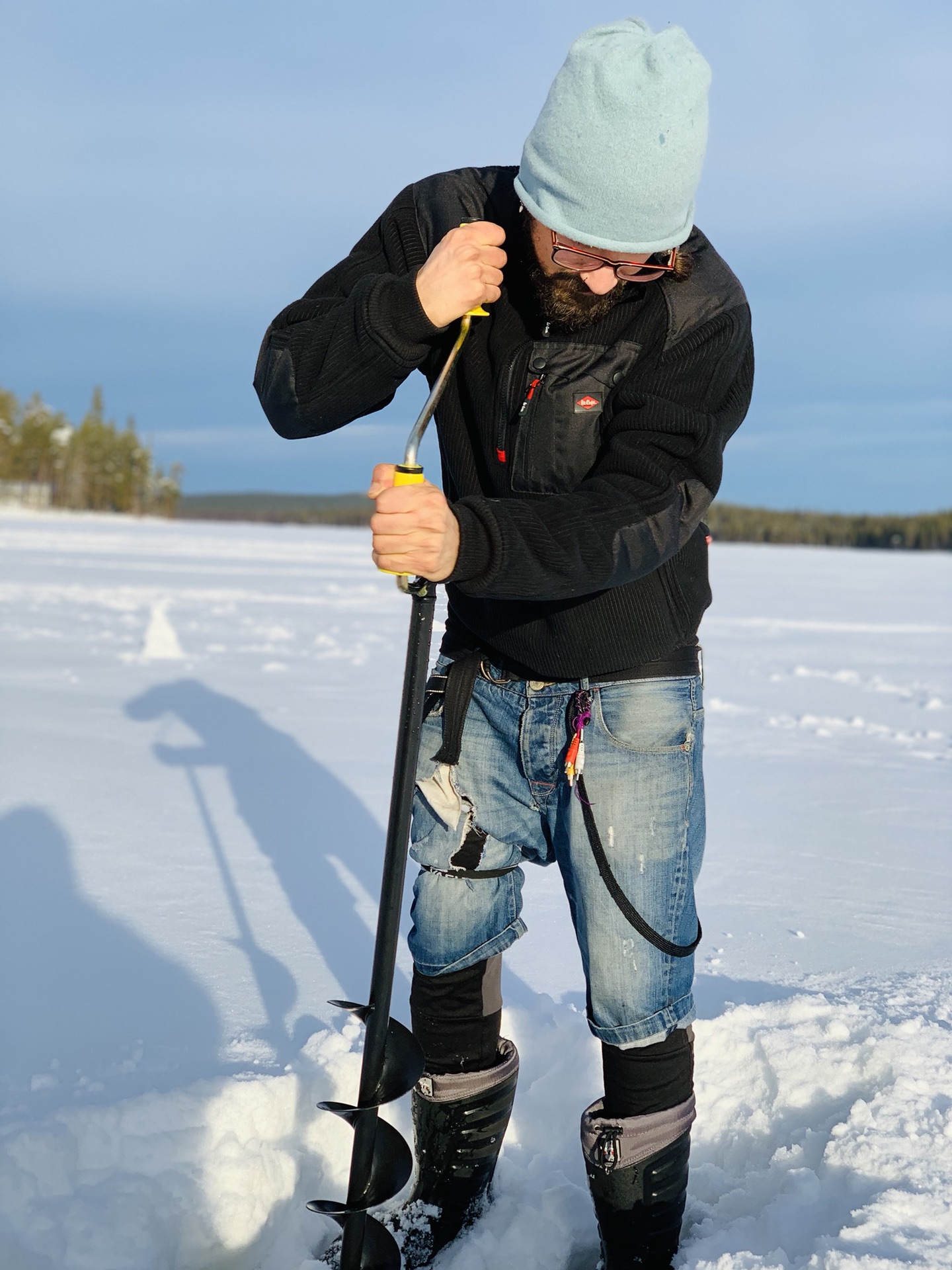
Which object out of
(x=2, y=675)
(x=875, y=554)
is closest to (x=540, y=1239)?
(x=2, y=675)

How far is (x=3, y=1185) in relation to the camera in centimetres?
213

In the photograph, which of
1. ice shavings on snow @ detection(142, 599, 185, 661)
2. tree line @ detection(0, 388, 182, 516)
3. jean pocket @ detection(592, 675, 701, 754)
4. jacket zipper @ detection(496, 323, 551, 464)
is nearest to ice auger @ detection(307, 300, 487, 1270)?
jacket zipper @ detection(496, 323, 551, 464)

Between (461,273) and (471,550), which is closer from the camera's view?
(471,550)

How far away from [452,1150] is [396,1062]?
289 millimetres

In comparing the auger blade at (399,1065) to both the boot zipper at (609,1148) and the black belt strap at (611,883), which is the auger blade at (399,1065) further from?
the black belt strap at (611,883)

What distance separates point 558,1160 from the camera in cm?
255

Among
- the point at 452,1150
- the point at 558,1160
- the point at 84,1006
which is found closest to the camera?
the point at 452,1150

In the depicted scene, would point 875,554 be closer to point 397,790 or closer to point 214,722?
point 214,722

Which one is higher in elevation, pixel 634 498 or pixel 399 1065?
pixel 634 498

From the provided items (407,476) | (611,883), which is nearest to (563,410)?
(407,476)

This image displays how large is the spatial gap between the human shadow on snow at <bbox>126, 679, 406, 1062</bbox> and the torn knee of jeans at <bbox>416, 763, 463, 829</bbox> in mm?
949

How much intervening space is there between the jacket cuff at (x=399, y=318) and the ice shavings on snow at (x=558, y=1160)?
5.40 ft

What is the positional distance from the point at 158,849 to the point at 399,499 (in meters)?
2.87

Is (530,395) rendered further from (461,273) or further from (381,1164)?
(381,1164)
